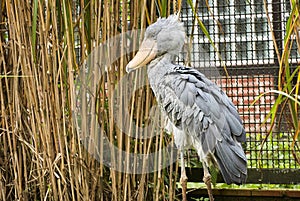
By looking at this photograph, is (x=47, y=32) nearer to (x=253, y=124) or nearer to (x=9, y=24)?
(x=9, y=24)

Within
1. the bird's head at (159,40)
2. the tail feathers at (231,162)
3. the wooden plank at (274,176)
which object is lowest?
the wooden plank at (274,176)

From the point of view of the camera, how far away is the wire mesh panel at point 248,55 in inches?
116

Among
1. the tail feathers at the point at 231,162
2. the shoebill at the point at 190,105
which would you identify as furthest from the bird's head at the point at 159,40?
the tail feathers at the point at 231,162

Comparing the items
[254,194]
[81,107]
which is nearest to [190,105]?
[81,107]

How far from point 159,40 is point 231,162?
0.48m

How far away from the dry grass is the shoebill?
0.11m

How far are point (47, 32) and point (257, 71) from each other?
115 centimetres

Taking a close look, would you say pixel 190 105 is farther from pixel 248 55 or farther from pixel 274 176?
pixel 274 176

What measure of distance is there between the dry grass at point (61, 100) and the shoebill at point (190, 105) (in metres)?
0.11

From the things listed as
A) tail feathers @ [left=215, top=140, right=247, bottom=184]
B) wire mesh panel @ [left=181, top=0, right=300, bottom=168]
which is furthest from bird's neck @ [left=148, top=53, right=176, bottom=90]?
wire mesh panel @ [left=181, top=0, right=300, bottom=168]

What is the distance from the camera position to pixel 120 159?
2.26 meters

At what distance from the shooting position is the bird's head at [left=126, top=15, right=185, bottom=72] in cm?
208

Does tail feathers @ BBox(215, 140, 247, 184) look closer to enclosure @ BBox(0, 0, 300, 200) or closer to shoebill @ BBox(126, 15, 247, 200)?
shoebill @ BBox(126, 15, 247, 200)

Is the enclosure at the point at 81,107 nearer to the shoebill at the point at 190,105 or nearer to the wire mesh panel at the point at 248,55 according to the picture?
the shoebill at the point at 190,105
